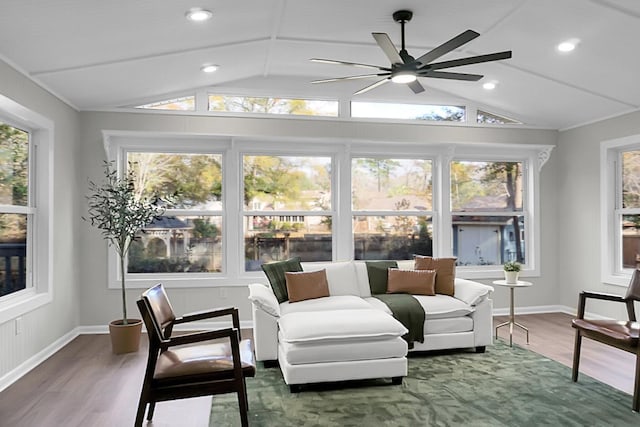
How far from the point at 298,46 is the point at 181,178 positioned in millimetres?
2196

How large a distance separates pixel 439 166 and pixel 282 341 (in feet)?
11.7

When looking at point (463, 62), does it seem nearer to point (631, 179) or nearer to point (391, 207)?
point (391, 207)

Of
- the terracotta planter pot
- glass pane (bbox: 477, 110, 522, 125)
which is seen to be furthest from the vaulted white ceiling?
the terracotta planter pot

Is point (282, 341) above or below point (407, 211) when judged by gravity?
below

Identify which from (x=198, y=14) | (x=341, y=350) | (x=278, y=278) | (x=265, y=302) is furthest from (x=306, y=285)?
(x=198, y=14)

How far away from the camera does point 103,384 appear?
3.98 m

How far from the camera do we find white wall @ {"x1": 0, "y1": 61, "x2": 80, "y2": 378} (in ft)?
13.2

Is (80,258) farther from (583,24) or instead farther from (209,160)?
(583,24)

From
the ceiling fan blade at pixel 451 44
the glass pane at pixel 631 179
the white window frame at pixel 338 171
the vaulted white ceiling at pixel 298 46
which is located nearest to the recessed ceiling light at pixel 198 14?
the vaulted white ceiling at pixel 298 46

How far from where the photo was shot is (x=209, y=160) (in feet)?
19.9

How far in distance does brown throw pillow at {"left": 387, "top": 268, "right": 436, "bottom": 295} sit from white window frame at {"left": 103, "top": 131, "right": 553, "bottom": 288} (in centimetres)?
119

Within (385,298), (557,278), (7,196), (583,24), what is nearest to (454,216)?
(557,278)

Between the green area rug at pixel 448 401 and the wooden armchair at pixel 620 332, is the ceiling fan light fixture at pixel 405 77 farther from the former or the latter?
the green area rug at pixel 448 401

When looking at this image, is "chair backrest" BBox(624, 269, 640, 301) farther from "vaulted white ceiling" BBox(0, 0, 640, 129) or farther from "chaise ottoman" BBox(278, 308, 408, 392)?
"vaulted white ceiling" BBox(0, 0, 640, 129)
